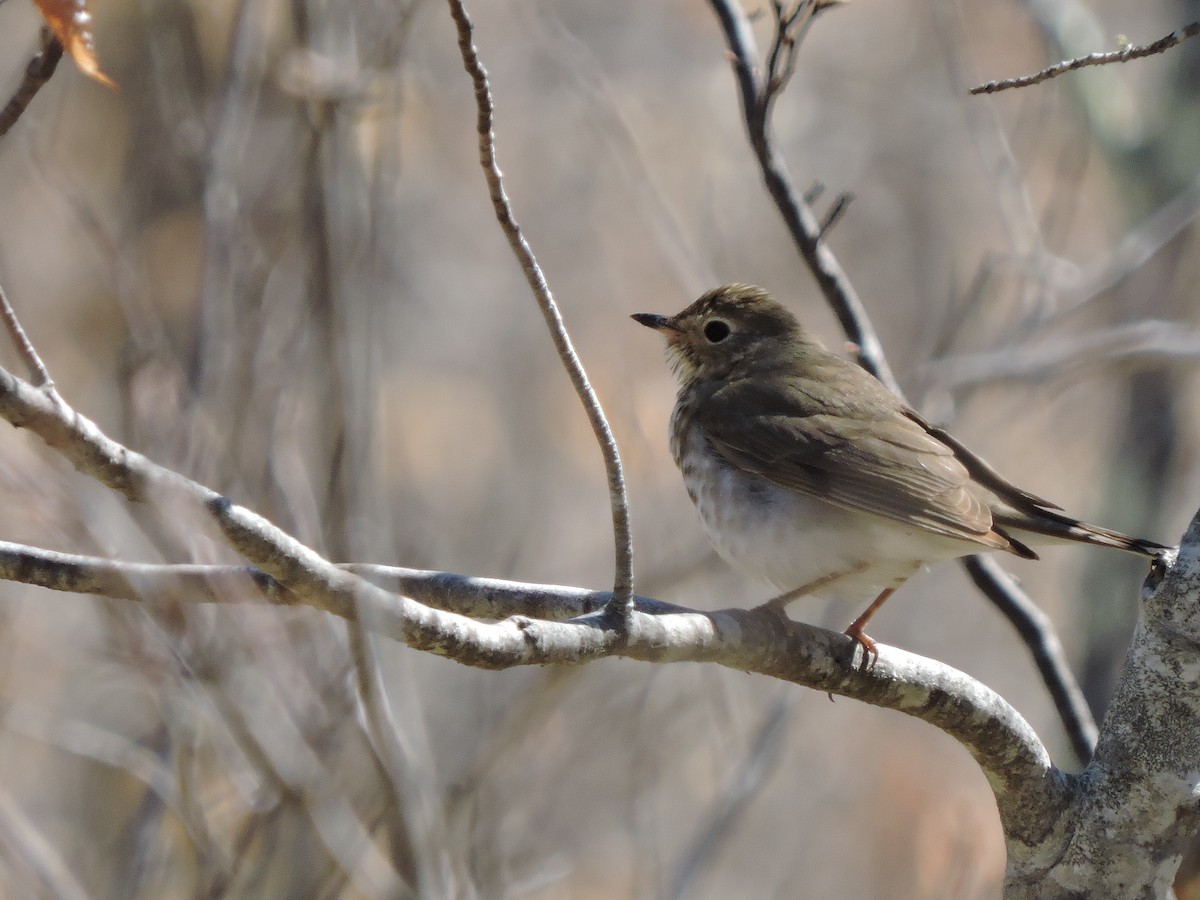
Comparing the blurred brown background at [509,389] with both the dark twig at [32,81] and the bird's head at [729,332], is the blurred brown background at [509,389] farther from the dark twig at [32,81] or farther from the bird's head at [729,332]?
the dark twig at [32,81]

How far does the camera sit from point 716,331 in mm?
5449

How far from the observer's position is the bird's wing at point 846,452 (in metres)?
4.32

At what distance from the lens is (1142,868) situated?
316 centimetres

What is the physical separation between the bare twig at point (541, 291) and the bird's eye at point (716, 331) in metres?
2.77

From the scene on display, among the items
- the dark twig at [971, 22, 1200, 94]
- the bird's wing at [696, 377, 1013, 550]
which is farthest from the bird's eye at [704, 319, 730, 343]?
the dark twig at [971, 22, 1200, 94]

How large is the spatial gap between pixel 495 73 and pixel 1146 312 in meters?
5.75

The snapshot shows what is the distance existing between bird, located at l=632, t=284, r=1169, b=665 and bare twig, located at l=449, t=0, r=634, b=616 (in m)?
1.30

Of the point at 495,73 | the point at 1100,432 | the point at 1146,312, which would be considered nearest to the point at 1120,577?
the point at 1146,312

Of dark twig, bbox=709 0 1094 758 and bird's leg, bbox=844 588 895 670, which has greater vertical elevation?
dark twig, bbox=709 0 1094 758

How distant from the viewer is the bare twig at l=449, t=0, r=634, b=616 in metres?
2.39

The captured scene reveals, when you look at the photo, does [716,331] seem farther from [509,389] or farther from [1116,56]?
[509,389]

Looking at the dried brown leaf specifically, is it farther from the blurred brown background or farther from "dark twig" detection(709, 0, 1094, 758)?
"dark twig" detection(709, 0, 1094, 758)

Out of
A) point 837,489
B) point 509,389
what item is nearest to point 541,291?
point 837,489

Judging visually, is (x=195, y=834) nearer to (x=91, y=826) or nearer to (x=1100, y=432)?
(x=91, y=826)
